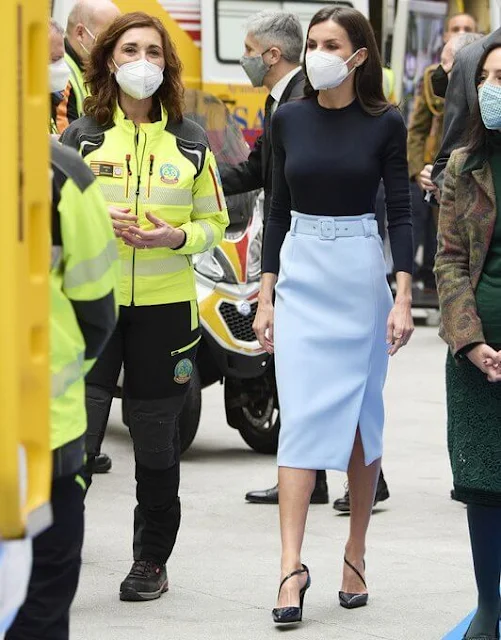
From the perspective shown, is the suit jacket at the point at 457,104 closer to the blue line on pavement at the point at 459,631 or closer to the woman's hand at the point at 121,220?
the woman's hand at the point at 121,220

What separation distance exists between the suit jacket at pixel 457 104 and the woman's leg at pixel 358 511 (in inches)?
42.8

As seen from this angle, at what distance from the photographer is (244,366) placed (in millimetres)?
8078

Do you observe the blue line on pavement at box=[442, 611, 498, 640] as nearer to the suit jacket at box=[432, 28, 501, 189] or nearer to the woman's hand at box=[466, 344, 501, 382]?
the woman's hand at box=[466, 344, 501, 382]

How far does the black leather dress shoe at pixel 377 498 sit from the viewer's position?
23.0 feet

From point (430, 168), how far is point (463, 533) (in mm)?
1439

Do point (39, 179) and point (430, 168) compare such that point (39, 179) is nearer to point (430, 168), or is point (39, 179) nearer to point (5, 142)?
point (5, 142)

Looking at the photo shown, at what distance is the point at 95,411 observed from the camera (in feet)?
17.7

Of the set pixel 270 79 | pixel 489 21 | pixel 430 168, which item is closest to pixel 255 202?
pixel 270 79

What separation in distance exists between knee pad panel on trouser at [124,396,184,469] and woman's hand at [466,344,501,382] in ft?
3.76

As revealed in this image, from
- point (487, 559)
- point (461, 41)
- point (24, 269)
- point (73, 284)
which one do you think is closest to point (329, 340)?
point (487, 559)

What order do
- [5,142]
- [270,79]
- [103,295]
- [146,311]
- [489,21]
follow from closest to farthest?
[5,142], [103,295], [146,311], [270,79], [489,21]

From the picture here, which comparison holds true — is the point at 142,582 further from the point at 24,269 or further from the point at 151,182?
the point at 24,269

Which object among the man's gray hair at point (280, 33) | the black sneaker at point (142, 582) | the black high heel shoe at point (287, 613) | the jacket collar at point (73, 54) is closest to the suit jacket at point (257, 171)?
the man's gray hair at point (280, 33)

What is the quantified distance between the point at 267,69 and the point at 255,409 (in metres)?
2.02
